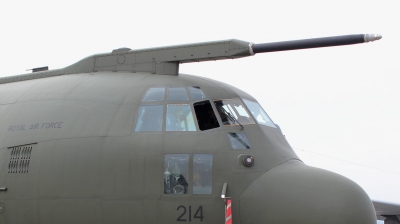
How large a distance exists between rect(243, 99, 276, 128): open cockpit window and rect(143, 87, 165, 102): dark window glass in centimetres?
175

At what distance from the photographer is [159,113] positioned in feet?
33.7

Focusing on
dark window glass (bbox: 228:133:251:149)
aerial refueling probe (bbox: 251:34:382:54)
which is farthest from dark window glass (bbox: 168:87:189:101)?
aerial refueling probe (bbox: 251:34:382:54)

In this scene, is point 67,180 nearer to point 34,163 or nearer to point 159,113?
point 34,163

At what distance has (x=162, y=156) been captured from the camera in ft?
32.0

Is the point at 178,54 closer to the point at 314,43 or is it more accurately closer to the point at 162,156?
the point at 162,156

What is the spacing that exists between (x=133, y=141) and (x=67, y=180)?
154 centimetres

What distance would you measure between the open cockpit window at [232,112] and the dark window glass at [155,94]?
43.2 inches

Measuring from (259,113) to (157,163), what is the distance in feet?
8.68

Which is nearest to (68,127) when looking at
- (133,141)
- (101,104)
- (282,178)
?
(101,104)

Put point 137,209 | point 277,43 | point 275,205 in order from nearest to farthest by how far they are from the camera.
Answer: point 275,205 → point 137,209 → point 277,43

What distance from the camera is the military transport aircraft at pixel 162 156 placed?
9.31 metres

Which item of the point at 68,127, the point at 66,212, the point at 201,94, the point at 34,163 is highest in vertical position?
the point at 201,94

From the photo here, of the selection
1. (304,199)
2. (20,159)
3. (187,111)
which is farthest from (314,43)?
(20,159)

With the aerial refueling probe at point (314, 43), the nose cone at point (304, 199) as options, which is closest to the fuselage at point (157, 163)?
the nose cone at point (304, 199)
